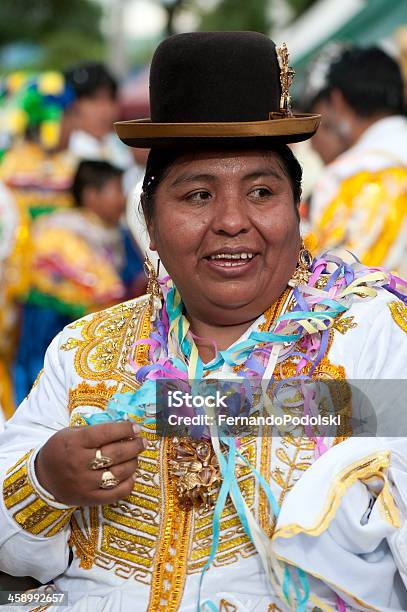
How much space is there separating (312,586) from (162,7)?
74.0 feet

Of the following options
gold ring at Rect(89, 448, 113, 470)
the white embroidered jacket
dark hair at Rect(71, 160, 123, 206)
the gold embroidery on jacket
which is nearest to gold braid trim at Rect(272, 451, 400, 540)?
the white embroidered jacket

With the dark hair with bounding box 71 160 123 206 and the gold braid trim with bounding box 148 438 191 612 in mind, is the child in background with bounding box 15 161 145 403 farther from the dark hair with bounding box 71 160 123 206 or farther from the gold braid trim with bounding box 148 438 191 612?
the gold braid trim with bounding box 148 438 191 612

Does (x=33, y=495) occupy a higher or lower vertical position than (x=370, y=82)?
lower

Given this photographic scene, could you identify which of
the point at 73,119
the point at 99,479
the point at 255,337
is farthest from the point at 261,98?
the point at 73,119

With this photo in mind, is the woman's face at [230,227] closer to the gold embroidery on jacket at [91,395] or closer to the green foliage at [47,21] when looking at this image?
the gold embroidery on jacket at [91,395]

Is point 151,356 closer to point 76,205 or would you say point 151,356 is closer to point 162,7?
point 76,205

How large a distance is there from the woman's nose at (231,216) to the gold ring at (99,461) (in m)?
0.54

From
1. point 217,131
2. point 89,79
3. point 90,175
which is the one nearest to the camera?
point 217,131

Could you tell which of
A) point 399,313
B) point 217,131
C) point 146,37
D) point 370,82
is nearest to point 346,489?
point 399,313

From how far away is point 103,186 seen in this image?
6664 millimetres

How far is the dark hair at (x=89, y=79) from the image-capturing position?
25.4ft

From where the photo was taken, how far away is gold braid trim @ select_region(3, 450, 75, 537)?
87.6 inches

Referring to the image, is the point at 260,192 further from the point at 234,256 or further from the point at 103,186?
the point at 103,186

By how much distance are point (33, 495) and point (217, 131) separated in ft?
2.93
